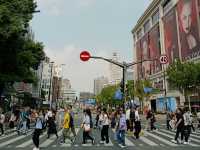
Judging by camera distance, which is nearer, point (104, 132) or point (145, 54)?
point (104, 132)

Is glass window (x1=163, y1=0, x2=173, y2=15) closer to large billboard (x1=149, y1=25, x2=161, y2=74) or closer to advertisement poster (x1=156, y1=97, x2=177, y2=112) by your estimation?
large billboard (x1=149, y1=25, x2=161, y2=74)

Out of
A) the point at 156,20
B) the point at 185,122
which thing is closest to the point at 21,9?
the point at 185,122

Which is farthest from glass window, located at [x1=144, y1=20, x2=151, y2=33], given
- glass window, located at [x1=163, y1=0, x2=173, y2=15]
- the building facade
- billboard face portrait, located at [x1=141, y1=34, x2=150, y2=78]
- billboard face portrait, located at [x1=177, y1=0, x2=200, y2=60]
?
billboard face portrait, located at [x1=177, y1=0, x2=200, y2=60]

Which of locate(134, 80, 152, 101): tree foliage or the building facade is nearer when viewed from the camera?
the building facade

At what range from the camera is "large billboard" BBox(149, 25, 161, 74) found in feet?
267

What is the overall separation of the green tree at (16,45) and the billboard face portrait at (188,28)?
33.4 meters

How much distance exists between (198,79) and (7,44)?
28175 mm

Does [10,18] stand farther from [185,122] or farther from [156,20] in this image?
[156,20]

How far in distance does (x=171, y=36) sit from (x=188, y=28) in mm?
9996

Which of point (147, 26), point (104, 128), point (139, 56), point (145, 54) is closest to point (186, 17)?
point (145, 54)

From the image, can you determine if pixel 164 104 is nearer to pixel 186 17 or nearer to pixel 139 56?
pixel 186 17

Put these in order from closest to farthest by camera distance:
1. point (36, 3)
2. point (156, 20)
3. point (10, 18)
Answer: point (10, 18) → point (36, 3) → point (156, 20)

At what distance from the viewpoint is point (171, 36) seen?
234 feet

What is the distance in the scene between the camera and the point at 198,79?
46000 mm
